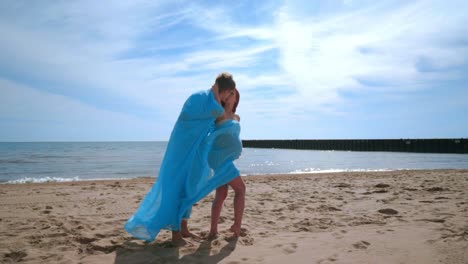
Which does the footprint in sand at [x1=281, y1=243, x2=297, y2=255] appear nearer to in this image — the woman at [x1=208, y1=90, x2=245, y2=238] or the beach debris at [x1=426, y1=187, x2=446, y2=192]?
the woman at [x1=208, y1=90, x2=245, y2=238]

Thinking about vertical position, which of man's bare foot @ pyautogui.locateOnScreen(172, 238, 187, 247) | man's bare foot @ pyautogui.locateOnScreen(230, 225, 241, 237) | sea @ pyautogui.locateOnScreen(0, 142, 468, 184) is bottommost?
sea @ pyautogui.locateOnScreen(0, 142, 468, 184)

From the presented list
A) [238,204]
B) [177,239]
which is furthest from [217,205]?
[177,239]

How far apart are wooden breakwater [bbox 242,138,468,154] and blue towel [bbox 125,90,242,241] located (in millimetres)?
34411

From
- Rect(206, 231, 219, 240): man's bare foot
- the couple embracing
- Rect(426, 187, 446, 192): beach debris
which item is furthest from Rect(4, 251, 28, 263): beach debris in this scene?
Rect(426, 187, 446, 192): beach debris

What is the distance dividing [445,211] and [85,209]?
4.91 meters

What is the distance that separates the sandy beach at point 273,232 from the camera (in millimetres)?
2834

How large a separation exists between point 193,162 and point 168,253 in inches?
33.0

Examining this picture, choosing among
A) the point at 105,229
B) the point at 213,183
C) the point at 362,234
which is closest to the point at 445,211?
the point at 362,234

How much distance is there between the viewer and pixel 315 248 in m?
3.02

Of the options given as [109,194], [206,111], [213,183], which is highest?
[206,111]

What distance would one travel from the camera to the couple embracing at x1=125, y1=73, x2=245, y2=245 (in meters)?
3.20

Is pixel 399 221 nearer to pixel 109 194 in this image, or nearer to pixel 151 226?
pixel 151 226

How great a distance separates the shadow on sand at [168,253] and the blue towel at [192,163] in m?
0.23

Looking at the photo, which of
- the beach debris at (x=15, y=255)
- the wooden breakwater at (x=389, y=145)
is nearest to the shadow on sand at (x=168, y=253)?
the beach debris at (x=15, y=255)
